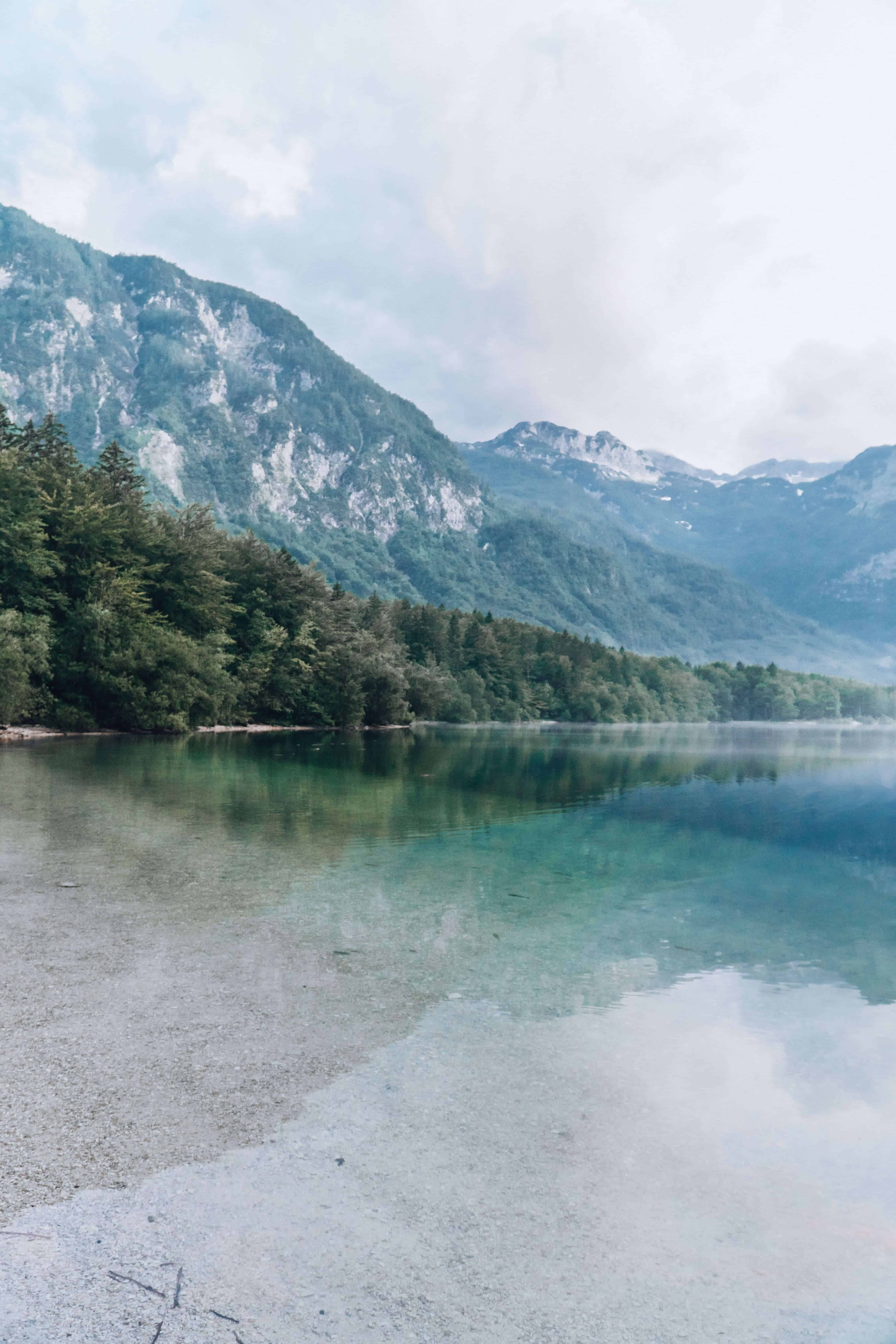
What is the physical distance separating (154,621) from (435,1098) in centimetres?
5507

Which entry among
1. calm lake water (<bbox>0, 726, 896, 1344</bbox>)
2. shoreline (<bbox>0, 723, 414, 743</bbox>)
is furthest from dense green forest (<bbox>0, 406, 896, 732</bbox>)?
calm lake water (<bbox>0, 726, 896, 1344</bbox>)

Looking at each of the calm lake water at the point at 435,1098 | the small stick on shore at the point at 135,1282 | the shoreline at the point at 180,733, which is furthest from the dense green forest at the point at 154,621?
the small stick on shore at the point at 135,1282

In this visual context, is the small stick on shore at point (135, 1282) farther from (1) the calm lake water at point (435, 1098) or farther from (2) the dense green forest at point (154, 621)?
(2) the dense green forest at point (154, 621)

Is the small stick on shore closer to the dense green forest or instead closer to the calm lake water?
the calm lake water

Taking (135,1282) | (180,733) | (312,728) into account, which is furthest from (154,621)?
(135,1282)

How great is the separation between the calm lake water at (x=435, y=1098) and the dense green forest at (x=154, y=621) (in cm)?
3742

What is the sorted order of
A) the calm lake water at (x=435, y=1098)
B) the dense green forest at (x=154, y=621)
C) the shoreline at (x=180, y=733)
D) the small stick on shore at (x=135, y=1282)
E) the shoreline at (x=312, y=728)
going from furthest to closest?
1. the dense green forest at (x=154, y=621)
2. the shoreline at (x=312, y=728)
3. the shoreline at (x=180, y=733)
4. the calm lake water at (x=435, y=1098)
5. the small stick on shore at (x=135, y=1282)

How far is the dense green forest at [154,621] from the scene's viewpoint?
49.8 m

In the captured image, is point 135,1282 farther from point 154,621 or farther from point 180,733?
point 154,621

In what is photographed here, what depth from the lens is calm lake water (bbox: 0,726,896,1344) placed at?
4.10 meters

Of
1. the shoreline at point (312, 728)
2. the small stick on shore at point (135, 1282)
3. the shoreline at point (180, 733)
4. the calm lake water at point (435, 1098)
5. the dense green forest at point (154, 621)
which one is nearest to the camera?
the small stick on shore at point (135, 1282)

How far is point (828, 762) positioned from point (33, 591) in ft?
177

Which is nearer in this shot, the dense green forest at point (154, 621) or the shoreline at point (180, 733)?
the shoreline at point (180, 733)

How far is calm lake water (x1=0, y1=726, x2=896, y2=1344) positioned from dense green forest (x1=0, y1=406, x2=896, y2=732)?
37419mm
